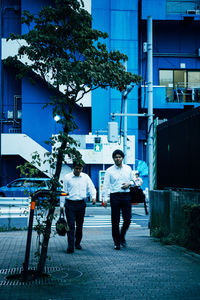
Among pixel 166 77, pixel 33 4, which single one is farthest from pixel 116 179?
pixel 33 4

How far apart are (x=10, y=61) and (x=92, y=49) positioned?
1.25 m

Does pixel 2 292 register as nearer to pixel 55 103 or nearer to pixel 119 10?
pixel 55 103

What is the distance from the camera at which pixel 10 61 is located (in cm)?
602

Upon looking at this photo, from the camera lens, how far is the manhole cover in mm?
5418

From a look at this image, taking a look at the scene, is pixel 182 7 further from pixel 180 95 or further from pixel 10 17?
pixel 10 17

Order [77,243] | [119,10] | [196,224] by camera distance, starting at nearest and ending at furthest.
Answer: [196,224] → [77,243] → [119,10]

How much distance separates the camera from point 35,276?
18.6 ft

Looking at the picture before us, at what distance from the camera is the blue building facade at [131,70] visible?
28.2 meters

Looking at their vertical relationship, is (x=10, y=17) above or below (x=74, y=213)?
above

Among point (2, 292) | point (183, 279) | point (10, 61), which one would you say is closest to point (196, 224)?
point (183, 279)

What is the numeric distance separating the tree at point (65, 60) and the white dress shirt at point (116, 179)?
262 cm

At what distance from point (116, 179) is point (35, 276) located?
10.8ft

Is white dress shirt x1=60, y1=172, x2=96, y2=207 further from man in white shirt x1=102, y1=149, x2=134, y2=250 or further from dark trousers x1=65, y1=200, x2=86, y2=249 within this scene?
man in white shirt x1=102, y1=149, x2=134, y2=250

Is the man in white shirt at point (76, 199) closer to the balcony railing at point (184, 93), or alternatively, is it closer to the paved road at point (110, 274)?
the paved road at point (110, 274)
